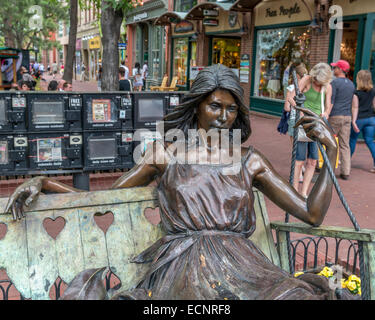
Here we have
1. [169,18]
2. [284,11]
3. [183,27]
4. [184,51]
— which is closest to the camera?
[284,11]

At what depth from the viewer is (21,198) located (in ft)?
7.65

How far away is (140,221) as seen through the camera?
2.79 metres

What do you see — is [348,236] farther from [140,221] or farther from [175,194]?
[140,221]

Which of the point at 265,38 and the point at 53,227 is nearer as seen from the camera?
the point at 53,227

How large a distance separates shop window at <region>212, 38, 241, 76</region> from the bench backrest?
55.9 ft

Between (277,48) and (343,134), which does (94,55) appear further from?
(343,134)

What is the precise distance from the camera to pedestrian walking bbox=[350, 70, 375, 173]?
7948 mm

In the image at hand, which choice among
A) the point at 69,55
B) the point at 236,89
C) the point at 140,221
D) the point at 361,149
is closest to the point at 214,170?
the point at 236,89

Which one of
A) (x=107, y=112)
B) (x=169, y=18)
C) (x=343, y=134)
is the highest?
(x=169, y=18)

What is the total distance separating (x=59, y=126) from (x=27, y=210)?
3520 mm

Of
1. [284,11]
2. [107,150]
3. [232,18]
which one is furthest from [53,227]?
[232,18]

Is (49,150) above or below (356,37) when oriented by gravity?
below

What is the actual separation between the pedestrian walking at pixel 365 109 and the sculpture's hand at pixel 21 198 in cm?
676

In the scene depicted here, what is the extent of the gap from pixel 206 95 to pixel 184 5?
21.1 metres
